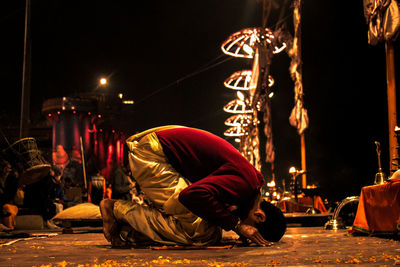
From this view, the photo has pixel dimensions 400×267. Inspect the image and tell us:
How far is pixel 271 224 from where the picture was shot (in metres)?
4.11

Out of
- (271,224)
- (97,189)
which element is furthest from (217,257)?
(97,189)

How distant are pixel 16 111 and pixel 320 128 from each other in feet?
64.1

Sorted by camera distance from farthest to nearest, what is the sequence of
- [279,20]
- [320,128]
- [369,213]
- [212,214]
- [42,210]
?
[320,128] → [279,20] → [42,210] → [369,213] → [212,214]

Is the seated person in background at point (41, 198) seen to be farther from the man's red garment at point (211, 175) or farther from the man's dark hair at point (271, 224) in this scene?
the man's dark hair at point (271, 224)

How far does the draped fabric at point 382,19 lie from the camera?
6844 millimetres

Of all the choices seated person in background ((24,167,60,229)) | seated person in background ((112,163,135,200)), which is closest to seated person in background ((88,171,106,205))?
seated person in background ((112,163,135,200))

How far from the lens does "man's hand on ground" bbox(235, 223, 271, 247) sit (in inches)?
145

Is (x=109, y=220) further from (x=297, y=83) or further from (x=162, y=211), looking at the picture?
(x=297, y=83)

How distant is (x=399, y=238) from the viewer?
4.34m

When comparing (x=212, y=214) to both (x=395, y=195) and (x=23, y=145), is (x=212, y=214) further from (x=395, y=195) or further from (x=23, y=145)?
(x=23, y=145)

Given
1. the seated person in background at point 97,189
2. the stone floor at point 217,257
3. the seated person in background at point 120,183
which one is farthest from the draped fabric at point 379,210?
the seated person in background at point 97,189

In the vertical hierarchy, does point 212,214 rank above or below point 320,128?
below

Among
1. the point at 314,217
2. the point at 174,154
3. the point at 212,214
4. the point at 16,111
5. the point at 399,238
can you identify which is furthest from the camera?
the point at 16,111

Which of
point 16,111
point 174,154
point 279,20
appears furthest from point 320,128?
point 16,111
